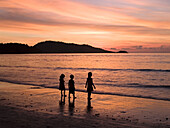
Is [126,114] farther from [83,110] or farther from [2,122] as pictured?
[2,122]

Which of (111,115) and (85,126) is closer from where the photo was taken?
(85,126)

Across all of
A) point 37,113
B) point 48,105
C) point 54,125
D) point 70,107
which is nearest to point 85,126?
point 54,125

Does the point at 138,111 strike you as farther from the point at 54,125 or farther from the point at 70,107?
the point at 54,125

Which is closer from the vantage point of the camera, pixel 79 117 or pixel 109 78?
pixel 79 117

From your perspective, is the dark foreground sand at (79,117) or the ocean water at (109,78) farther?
the ocean water at (109,78)

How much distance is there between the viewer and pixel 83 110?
995 cm

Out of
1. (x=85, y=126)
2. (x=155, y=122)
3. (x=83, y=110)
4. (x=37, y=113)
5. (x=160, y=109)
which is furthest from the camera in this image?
(x=160, y=109)

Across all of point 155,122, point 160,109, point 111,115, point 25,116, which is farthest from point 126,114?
point 25,116

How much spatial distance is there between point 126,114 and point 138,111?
0.97 m

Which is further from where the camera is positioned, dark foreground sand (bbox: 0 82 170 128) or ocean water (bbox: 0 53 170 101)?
ocean water (bbox: 0 53 170 101)

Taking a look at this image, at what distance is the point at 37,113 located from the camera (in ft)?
29.6

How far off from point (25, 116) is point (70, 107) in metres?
2.68

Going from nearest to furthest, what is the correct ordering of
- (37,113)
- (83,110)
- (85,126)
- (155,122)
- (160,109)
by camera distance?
(85,126) → (155,122) → (37,113) → (83,110) → (160,109)

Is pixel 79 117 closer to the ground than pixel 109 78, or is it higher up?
closer to the ground
